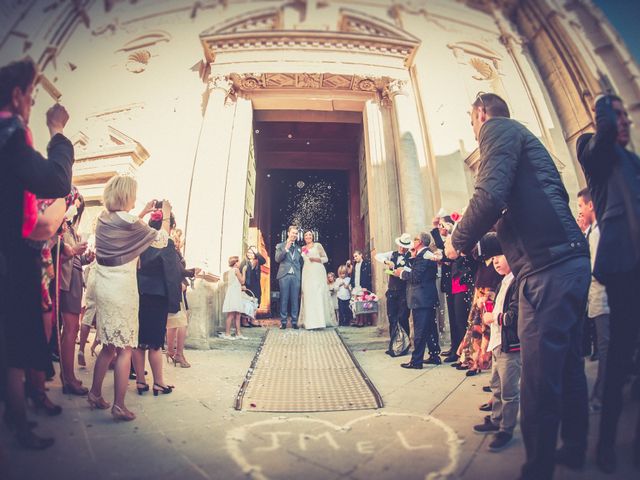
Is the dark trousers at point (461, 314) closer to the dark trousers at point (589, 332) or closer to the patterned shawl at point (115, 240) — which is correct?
the dark trousers at point (589, 332)

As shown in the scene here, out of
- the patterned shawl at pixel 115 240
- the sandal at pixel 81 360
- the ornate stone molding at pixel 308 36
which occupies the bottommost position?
the sandal at pixel 81 360

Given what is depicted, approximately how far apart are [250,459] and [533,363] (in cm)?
122

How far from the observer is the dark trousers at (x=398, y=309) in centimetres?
409

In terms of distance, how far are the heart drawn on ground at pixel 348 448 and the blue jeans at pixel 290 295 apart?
3.77m

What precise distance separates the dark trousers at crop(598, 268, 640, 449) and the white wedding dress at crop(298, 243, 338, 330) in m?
4.71

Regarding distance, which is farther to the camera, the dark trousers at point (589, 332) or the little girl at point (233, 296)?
the little girl at point (233, 296)

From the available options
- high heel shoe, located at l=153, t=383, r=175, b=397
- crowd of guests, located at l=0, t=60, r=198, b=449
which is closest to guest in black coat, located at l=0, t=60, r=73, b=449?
crowd of guests, located at l=0, t=60, r=198, b=449

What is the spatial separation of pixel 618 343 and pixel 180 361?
3.52 m

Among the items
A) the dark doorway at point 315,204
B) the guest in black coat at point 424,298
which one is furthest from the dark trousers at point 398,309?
the dark doorway at point 315,204

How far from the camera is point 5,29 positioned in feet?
3.48

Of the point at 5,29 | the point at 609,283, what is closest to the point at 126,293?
the point at 5,29

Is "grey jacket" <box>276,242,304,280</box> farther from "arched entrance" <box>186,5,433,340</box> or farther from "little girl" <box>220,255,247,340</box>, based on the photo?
"little girl" <box>220,255,247,340</box>

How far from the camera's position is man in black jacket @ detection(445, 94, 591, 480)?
111 cm

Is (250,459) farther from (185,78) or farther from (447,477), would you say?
(185,78)
